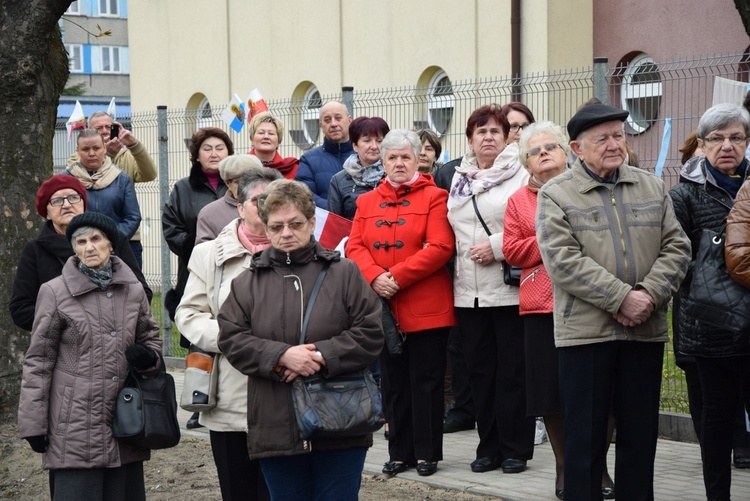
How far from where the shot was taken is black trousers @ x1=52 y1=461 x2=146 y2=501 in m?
5.90

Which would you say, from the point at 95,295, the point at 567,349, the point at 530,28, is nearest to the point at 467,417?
the point at 567,349

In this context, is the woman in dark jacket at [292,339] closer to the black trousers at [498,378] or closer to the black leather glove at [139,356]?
the black leather glove at [139,356]

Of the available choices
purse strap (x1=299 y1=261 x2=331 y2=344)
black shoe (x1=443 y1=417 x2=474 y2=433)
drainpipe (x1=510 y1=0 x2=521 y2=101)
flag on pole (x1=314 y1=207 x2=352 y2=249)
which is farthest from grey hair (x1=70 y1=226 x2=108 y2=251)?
drainpipe (x1=510 y1=0 x2=521 y2=101)

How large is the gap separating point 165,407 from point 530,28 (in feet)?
45.1

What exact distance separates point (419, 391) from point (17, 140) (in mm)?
4335

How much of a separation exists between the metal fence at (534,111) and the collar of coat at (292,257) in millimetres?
4299

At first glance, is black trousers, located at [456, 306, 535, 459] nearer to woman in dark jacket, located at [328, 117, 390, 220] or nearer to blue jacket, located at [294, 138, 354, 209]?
woman in dark jacket, located at [328, 117, 390, 220]

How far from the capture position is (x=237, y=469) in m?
5.70

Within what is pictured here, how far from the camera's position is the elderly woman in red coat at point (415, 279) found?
7430 mm

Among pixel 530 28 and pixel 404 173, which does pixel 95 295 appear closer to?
pixel 404 173

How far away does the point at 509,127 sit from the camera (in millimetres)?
7805

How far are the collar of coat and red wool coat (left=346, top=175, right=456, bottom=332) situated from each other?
2.21 metres

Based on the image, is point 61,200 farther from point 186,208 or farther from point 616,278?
point 616,278

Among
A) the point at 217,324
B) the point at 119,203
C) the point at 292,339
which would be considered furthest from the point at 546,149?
the point at 119,203
